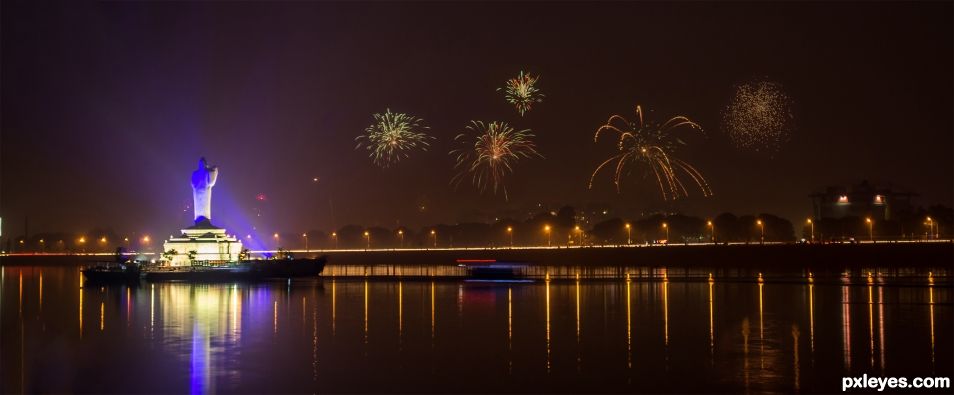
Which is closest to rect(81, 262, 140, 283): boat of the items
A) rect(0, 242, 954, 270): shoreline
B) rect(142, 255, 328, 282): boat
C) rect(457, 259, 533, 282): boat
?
rect(142, 255, 328, 282): boat

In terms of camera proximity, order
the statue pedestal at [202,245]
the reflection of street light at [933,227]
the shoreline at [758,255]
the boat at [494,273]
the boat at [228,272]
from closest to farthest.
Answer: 1. the boat at [494,273]
2. the boat at [228,272]
3. the statue pedestal at [202,245]
4. the shoreline at [758,255]
5. the reflection of street light at [933,227]

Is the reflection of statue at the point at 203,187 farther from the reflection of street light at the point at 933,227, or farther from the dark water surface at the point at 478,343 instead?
the reflection of street light at the point at 933,227

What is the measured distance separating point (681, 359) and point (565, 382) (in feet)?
19.3

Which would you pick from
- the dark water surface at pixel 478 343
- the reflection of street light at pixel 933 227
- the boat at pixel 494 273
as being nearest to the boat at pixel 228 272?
the boat at pixel 494 273

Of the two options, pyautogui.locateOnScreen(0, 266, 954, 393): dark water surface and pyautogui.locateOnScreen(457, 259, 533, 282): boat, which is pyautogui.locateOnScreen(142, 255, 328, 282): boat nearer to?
pyautogui.locateOnScreen(457, 259, 533, 282): boat

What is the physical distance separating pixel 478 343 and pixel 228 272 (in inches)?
2658

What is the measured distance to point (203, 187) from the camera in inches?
4267

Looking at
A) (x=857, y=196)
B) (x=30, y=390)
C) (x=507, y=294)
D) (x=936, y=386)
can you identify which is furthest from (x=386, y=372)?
(x=857, y=196)

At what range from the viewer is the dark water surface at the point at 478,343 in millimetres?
28141

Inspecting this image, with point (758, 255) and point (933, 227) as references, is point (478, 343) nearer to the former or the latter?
point (758, 255)

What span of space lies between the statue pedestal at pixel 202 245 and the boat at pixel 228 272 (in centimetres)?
318

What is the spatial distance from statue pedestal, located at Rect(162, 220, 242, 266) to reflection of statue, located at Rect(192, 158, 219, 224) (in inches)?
71.6

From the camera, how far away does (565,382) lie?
91.1 feet

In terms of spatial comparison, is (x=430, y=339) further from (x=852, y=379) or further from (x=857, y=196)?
(x=857, y=196)
